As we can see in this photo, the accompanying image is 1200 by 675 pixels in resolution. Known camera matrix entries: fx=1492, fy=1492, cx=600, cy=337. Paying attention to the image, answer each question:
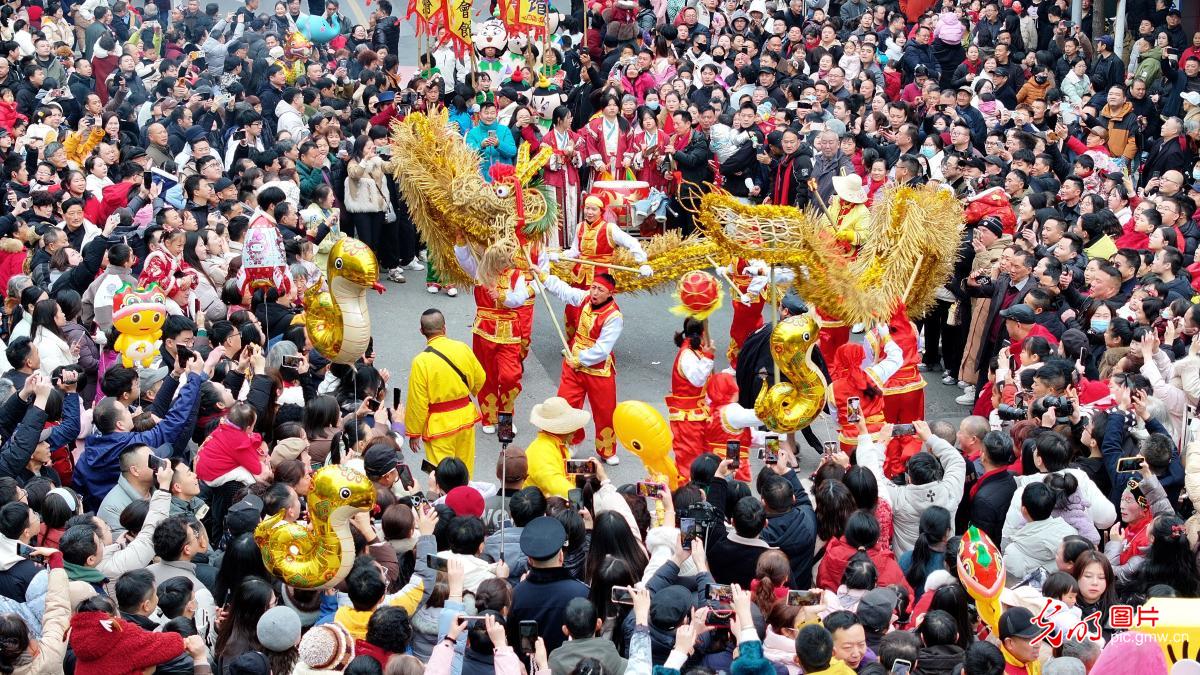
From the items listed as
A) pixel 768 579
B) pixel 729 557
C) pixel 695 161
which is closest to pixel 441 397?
pixel 729 557

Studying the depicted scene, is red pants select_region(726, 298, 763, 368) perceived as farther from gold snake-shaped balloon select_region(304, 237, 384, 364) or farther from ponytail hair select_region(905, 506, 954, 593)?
ponytail hair select_region(905, 506, 954, 593)

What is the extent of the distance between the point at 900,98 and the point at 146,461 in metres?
12.2

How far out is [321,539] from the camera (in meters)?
6.39

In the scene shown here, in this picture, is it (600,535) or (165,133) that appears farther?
(165,133)

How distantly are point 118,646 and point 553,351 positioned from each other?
293 inches

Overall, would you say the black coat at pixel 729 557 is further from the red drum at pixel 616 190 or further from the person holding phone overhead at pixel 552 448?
the red drum at pixel 616 190

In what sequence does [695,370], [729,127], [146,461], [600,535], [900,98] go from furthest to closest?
[900,98]
[729,127]
[695,370]
[146,461]
[600,535]

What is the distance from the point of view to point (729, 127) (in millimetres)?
15453

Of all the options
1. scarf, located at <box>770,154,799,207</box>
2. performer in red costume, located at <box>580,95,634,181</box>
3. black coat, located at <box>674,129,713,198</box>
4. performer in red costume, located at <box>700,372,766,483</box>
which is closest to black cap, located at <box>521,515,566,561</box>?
performer in red costume, located at <box>700,372,766,483</box>

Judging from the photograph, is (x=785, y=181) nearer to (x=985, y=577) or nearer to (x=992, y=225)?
(x=992, y=225)

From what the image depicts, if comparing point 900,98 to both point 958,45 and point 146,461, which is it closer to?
point 958,45

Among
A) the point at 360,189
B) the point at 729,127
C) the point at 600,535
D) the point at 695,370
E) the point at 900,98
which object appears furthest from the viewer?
the point at 900,98

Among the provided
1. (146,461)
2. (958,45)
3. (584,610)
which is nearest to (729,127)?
(958,45)

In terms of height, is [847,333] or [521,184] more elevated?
[521,184]
